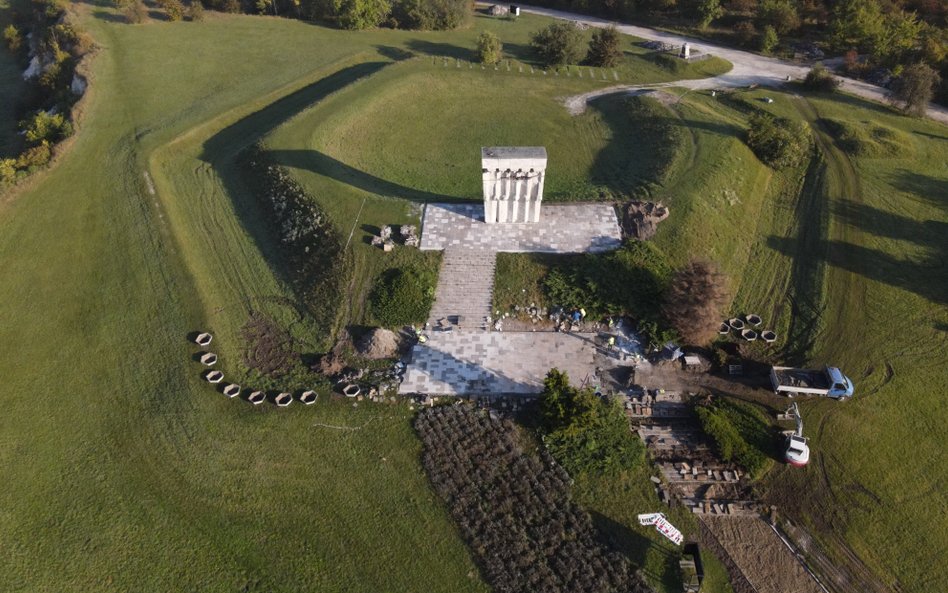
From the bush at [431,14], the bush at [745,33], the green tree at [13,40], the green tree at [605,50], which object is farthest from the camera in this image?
the green tree at [13,40]

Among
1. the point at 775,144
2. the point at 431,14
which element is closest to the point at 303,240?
the point at 775,144

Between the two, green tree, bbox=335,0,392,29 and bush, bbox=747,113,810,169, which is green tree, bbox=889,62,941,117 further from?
green tree, bbox=335,0,392,29

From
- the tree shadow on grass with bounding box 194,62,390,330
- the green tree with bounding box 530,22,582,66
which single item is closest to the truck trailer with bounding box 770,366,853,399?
the tree shadow on grass with bounding box 194,62,390,330

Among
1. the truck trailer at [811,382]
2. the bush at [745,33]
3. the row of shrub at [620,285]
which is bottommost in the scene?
the truck trailer at [811,382]

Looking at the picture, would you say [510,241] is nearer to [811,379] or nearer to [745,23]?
[811,379]

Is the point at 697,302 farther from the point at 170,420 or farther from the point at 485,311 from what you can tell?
the point at 170,420

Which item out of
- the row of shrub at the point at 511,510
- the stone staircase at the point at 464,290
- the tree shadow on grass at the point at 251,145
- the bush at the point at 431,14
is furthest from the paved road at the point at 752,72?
the row of shrub at the point at 511,510

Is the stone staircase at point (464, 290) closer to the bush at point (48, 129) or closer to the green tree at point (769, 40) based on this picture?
the bush at point (48, 129)
